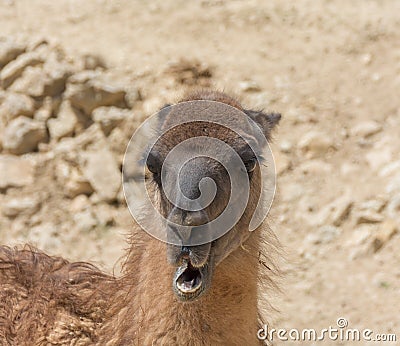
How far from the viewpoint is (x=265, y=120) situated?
14.8 feet

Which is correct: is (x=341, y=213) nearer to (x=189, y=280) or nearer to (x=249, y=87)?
(x=249, y=87)

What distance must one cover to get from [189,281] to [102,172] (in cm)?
482

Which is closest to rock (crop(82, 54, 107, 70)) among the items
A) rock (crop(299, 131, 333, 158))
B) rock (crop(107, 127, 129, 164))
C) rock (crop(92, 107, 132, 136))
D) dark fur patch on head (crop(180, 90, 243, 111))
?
rock (crop(92, 107, 132, 136))

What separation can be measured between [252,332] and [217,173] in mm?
995

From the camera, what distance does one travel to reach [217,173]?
12.2 ft

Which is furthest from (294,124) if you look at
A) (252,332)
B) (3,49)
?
(252,332)

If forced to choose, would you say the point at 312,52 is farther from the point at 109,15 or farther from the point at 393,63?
the point at 109,15

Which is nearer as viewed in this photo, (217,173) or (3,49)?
(217,173)

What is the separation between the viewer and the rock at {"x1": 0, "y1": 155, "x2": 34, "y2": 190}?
8.55m

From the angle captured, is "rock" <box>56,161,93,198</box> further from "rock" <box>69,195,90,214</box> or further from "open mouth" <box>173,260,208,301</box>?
"open mouth" <box>173,260,208,301</box>

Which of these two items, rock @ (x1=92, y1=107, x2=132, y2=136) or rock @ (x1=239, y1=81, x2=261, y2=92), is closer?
rock @ (x1=92, y1=107, x2=132, y2=136)

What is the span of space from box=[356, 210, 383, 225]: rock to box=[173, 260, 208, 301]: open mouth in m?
3.71

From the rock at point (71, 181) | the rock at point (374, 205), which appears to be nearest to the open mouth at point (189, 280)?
the rock at point (374, 205)

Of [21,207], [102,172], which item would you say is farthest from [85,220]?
[21,207]
